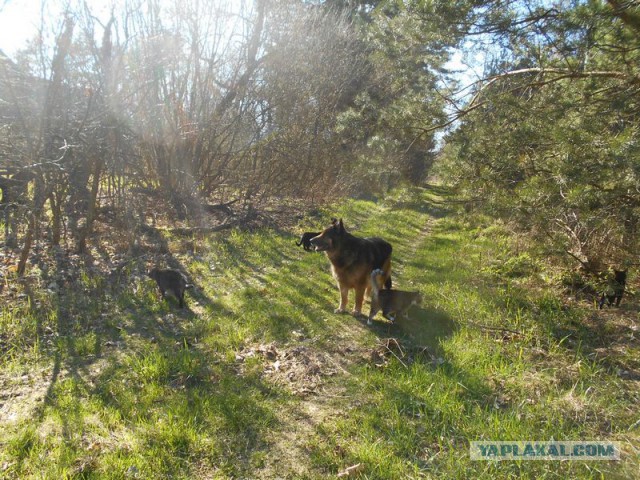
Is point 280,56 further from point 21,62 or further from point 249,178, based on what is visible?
point 21,62

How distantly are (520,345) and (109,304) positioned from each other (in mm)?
5861

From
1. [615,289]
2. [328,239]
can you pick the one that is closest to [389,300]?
[328,239]

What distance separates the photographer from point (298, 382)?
4.21m

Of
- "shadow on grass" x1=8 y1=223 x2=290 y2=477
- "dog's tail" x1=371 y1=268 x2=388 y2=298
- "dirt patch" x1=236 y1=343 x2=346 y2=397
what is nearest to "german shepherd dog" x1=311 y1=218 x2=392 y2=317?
"dog's tail" x1=371 y1=268 x2=388 y2=298

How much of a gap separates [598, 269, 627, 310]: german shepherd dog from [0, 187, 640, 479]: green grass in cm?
35

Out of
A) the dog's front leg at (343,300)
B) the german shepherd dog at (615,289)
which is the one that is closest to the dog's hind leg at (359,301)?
the dog's front leg at (343,300)

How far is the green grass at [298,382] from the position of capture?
3.10 m

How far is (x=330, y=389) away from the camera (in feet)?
13.4

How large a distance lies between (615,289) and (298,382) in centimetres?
463

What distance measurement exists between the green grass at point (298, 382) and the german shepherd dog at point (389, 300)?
0.19 meters

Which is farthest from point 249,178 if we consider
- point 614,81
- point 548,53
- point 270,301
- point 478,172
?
point 614,81

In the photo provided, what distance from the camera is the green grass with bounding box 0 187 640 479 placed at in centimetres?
310

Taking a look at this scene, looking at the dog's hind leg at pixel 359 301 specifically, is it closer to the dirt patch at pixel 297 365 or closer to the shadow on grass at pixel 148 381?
the dirt patch at pixel 297 365

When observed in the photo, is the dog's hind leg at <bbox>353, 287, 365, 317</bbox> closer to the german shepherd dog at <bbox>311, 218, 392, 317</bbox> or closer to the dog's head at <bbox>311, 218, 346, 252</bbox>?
the german shepherd dog at <bbox>311, 218, 392, 317</bbox>
